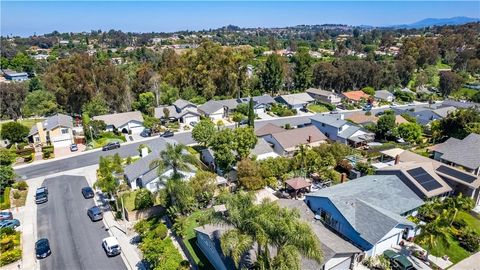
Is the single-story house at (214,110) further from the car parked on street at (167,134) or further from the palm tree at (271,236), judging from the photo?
the palm tree at (271,236)

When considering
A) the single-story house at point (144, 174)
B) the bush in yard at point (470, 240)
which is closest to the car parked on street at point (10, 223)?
the single-story house at point (144, 174)

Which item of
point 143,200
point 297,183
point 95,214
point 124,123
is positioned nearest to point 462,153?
point 297,183

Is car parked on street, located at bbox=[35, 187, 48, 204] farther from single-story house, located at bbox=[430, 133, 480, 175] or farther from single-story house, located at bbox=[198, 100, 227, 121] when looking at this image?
single-story house, located at bbox=[430, 133, 480, 175]

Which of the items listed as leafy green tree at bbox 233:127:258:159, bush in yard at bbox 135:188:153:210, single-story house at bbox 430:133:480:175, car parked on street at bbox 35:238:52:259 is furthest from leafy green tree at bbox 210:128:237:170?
single-story house at bbox 430:133:480:175

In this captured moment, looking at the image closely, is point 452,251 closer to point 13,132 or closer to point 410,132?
point 410,132

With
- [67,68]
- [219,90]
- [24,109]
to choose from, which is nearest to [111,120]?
[67,68]
